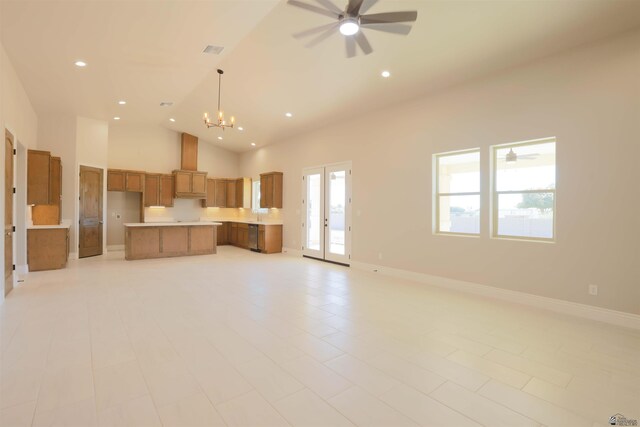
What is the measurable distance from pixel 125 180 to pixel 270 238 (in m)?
4.52

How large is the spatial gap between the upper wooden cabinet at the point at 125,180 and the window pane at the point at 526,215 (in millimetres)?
9287

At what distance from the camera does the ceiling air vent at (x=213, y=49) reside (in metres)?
4.79

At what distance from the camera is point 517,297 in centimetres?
442

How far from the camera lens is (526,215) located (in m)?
4.50

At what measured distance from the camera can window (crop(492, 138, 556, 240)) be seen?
4.28 meters

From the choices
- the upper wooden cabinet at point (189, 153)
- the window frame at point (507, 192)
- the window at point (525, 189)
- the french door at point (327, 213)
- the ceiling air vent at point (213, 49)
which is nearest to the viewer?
the window frame at point (507, 192)

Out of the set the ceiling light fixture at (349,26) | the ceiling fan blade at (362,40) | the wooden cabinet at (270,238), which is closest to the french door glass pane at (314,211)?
the wooden cabinet at (270,238)

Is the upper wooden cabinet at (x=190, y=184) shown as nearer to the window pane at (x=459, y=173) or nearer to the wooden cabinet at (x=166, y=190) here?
the wooden cabinet at (x=166, y=190)

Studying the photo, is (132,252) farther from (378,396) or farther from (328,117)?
(378,396)

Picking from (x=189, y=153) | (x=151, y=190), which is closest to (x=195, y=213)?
(x=151, y=190)

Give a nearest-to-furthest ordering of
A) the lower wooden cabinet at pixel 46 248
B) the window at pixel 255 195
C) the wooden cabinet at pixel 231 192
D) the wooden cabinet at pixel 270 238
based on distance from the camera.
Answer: the lower wooden cabinet at pixel 46 248 → the wooden cabinet at pixel 270 238 → the window at pixel 255 195 → the wooden cabinet at pixel 231 192

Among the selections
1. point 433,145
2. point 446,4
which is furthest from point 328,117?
point 446,4

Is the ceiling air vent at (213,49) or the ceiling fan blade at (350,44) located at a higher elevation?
the ceiling air vent at (213,49)

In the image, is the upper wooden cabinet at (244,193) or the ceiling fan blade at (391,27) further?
the upper wooden cabinet at (244,193)
